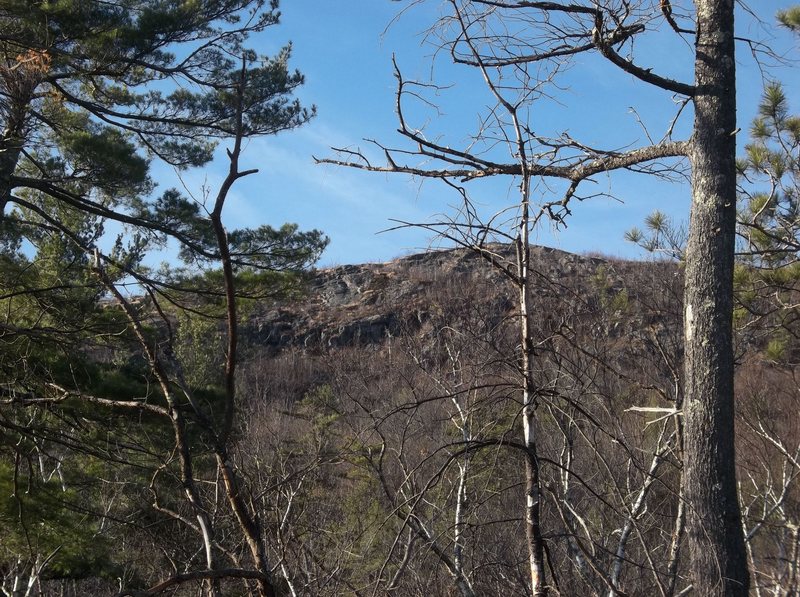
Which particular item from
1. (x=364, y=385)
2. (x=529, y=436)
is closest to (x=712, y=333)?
(x=529, y=436)

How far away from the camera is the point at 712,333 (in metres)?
2.69

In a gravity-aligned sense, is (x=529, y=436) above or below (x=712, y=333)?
below

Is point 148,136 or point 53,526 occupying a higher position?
point 148,136

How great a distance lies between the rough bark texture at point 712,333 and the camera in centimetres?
260

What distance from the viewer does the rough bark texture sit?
A: 260cm

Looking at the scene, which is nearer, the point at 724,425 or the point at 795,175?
the point at 724,425

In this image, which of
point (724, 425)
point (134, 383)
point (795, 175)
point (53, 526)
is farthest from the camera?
point (134, 383)

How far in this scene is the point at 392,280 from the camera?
119ft

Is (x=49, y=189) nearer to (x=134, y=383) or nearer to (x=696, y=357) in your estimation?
(x=134, y=383)

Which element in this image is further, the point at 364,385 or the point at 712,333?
the point at 364,385

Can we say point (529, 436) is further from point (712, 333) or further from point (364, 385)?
point (364, 385)

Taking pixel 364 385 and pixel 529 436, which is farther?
pixel 364 385

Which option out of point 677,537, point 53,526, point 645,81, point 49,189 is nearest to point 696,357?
point 645,81

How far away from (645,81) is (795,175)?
Answer: 190 inches
